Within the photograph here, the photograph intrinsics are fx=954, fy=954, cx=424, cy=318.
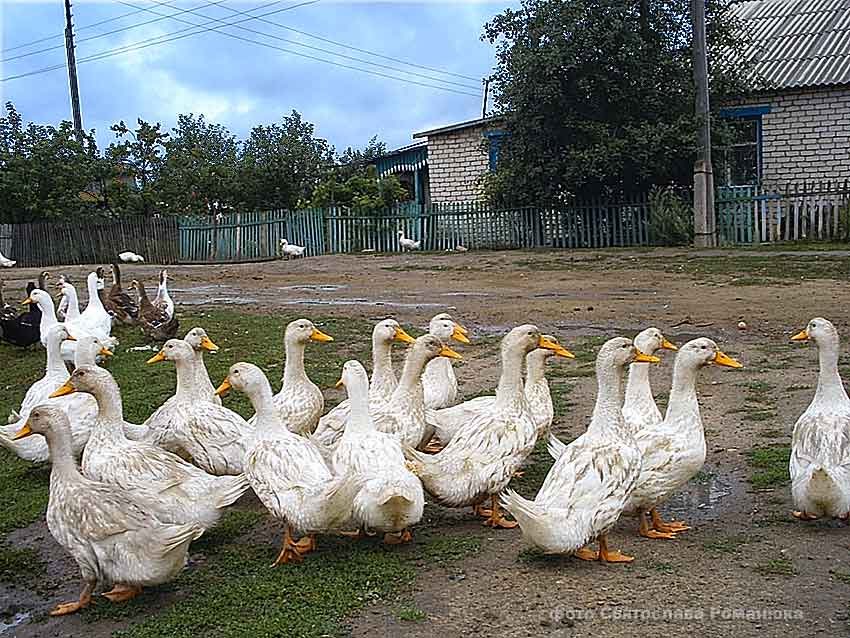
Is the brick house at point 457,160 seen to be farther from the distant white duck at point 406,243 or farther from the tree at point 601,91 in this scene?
the tree at point 601,91

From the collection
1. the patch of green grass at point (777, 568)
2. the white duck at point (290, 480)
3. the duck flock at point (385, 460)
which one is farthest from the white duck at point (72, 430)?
the patch of green grass at point (777, 568)

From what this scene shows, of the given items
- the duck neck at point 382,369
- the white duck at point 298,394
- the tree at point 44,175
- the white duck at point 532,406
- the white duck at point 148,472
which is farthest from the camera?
the tree at point 44,175

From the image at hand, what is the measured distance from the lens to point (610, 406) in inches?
210

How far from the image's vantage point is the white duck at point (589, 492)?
474 cm

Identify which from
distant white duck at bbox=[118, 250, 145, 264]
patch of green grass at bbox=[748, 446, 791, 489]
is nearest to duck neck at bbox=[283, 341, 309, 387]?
patch of green grass at bbox=[748, 446, 791, 489]

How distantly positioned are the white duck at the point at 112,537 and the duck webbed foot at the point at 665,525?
253 centimetres

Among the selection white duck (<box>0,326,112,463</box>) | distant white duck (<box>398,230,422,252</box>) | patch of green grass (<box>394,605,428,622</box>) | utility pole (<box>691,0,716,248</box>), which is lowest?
patch of green grass (<box>394,605,428,622</box>)

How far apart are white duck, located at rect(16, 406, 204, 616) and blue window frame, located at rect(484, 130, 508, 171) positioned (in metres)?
23.2

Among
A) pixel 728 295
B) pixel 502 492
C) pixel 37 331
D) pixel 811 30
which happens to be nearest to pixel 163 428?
pixel 502 492

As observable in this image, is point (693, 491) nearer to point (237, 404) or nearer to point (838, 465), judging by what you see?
point (838, 465)

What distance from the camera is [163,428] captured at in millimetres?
6520

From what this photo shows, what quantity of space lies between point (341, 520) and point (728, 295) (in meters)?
10.6

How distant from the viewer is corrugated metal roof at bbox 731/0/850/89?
27.3m

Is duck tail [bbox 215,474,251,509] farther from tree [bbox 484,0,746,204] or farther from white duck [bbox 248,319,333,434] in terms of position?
tree [bbox 484,0,746,204]
